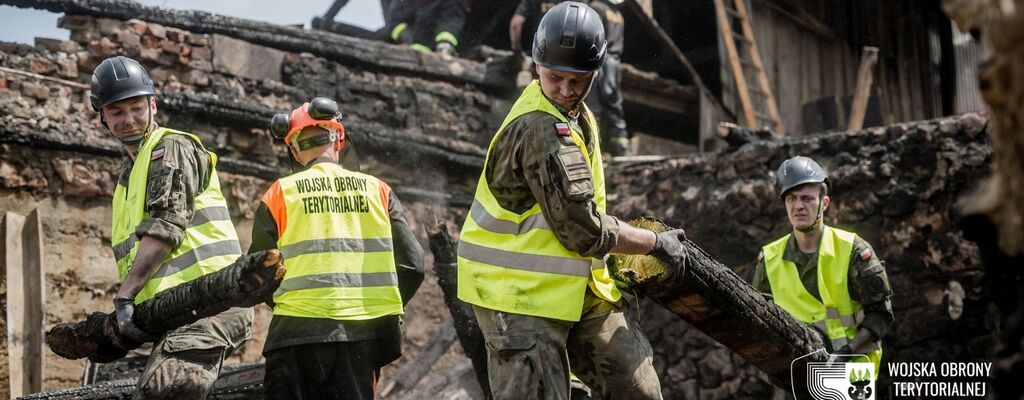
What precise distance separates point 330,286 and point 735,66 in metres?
8.21

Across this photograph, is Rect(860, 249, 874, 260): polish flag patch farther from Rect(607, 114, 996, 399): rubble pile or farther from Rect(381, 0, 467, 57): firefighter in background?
Rect(381, 0, 467, 57): firefighter in background

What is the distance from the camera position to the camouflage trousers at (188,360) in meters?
4.31

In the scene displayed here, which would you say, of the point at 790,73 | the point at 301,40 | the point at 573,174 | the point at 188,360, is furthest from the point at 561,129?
the point at 790,73

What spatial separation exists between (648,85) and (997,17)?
407 inches

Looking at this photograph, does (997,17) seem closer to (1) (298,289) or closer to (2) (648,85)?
(1) (298,289)

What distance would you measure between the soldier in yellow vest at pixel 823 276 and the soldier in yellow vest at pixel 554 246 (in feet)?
7.41

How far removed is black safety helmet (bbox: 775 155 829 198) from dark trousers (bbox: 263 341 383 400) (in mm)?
3056

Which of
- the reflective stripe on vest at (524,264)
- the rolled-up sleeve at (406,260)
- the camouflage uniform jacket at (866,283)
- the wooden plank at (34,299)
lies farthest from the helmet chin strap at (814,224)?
the wooden plank at (34,299)

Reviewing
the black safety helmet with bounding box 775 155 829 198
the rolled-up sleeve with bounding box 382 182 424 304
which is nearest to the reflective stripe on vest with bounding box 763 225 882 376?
the black safety helmet with bounding box 775 155 829 198

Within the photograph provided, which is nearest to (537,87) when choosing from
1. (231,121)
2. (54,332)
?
A: (54,332)

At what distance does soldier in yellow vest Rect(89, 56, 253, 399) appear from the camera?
4.38 meters

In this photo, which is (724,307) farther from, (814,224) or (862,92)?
(862,92)

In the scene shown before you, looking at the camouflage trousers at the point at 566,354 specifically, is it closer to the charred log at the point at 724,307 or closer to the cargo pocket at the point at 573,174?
the charred log at the point at 724,307

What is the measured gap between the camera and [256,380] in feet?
19.5
